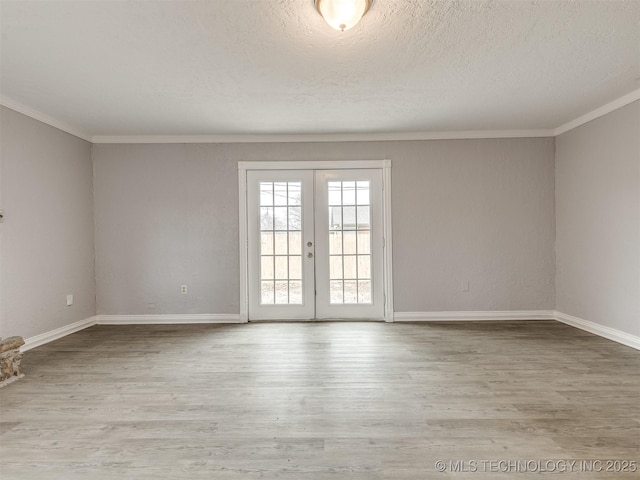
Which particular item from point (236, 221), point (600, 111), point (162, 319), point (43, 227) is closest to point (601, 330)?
point (600, 111)

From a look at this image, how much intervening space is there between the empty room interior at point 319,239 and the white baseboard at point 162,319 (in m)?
0.04

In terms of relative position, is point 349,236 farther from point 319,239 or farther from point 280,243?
point 280,243

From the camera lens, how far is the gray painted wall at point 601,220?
340 cm

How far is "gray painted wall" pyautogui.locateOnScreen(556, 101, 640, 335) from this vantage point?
3.40 metres

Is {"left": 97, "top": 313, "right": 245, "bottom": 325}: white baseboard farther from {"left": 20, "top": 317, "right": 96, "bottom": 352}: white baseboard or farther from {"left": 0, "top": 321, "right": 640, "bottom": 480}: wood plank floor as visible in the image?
{"left": 0, "top": 321, "right": 640, "bottom": 480}: wood plank floor

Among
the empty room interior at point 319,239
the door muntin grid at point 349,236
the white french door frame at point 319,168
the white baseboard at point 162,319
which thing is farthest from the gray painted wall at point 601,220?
the white baseboard at point 162,319

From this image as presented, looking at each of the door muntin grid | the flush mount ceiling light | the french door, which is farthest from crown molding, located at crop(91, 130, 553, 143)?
the flush mount ceiling light

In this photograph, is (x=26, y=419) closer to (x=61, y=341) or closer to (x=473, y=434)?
(x=61, y=341)

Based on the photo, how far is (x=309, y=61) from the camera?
A: 2611 mm

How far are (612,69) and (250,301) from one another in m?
4.43

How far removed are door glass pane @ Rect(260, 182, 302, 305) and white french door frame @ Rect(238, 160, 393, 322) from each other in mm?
213

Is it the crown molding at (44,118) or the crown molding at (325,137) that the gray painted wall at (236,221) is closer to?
the crown molding at (325,137)

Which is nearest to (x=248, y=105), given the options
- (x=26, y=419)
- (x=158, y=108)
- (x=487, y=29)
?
(x=158, y=108)

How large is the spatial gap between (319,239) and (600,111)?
3.50m
